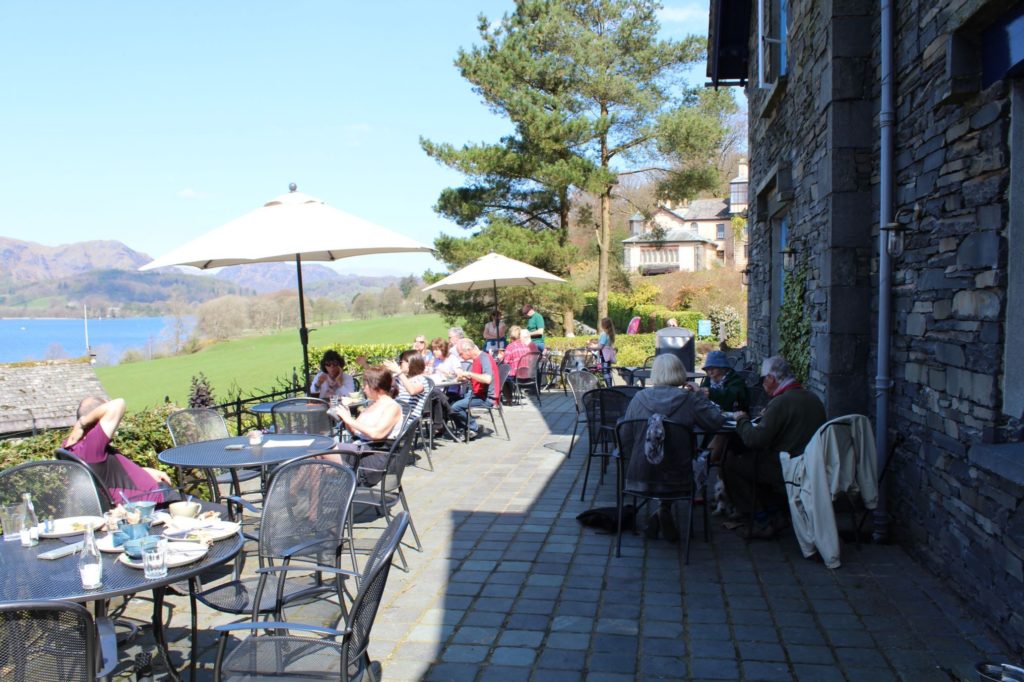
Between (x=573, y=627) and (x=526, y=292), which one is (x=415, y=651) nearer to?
(x=573, y=627)

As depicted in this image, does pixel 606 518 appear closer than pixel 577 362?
Yes

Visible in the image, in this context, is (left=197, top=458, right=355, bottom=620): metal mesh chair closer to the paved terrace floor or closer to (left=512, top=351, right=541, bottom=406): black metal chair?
the paved terrace floor

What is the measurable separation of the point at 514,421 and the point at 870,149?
6.11 metres

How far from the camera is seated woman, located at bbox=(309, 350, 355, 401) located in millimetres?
7375

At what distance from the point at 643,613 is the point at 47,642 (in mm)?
2697

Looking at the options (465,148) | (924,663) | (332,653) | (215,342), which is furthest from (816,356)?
(215,342)

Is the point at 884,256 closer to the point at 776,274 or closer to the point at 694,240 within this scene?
the point at 776,274

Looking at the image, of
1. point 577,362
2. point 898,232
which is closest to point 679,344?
point 577,362

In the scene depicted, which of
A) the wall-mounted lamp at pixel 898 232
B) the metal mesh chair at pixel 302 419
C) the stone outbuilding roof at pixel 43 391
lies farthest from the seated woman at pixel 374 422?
the stone outbuilding roof at pixel 43 391

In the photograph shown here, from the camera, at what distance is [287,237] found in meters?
6.14

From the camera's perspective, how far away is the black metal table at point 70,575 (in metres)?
2.49

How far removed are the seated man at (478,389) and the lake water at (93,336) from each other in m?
28.9

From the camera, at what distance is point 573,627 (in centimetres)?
365

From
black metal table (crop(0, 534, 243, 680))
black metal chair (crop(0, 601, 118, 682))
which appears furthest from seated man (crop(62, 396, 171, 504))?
black metal chair (crop(0, 601, 118, 682))
